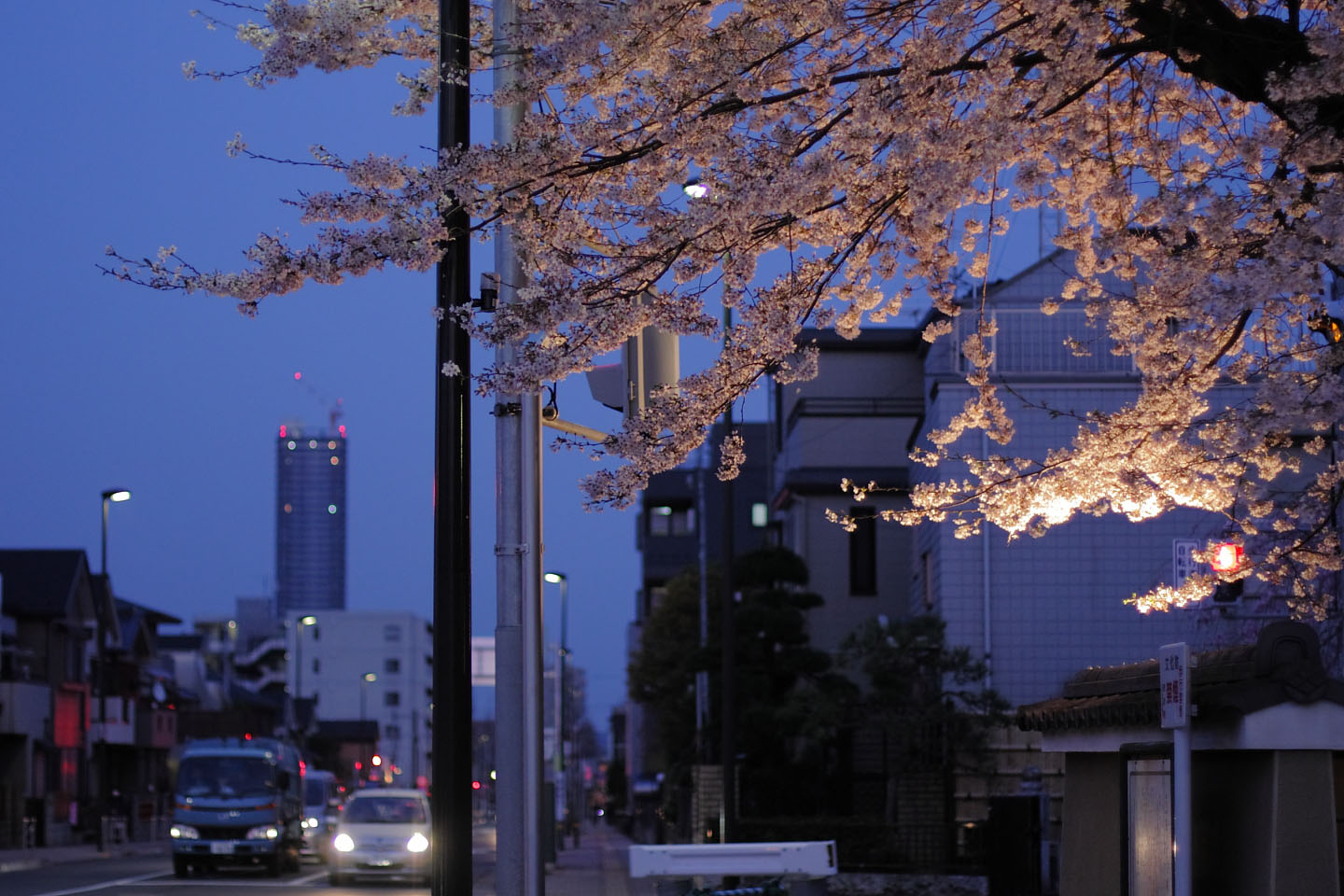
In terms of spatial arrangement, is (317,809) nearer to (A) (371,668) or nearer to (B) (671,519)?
(B) (671,519)

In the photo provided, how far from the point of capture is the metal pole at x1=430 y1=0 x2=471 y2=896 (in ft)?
26.9

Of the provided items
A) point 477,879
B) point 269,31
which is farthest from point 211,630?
point 269,31

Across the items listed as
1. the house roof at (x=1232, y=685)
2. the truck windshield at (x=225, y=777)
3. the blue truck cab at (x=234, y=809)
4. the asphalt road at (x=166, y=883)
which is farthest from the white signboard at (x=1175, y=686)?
the truck windshield at (x=225, y=777)

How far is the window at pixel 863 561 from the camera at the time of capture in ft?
122

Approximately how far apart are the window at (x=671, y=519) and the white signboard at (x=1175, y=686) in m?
72.0

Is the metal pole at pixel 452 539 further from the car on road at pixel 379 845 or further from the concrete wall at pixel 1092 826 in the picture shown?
the car on road at pixel 379 845

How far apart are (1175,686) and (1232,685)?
0.63 m

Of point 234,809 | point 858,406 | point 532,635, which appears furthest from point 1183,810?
point 858,406

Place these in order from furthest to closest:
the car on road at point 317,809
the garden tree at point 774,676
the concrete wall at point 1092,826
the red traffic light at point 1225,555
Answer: the car on road at point 317,809 → the garden tree at point 774,676 → the red traffic light at point 1225,555 → the concrete wall at point 1092,826

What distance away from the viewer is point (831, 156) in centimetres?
890

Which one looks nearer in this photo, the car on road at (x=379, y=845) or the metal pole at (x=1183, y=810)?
the metal pole at (x=1183, y=810)

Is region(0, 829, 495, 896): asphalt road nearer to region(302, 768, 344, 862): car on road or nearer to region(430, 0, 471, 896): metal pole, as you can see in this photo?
region(302, 768, 344, 862): car on road

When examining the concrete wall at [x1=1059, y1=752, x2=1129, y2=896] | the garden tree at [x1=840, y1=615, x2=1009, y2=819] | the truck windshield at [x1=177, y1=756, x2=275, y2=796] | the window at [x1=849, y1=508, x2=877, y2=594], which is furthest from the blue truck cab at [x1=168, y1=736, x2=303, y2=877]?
the concrete wall at [x1=1059, y1=752, x2=1129, y2=896]

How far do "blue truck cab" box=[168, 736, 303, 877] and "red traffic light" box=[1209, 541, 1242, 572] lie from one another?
22596 millimetres
